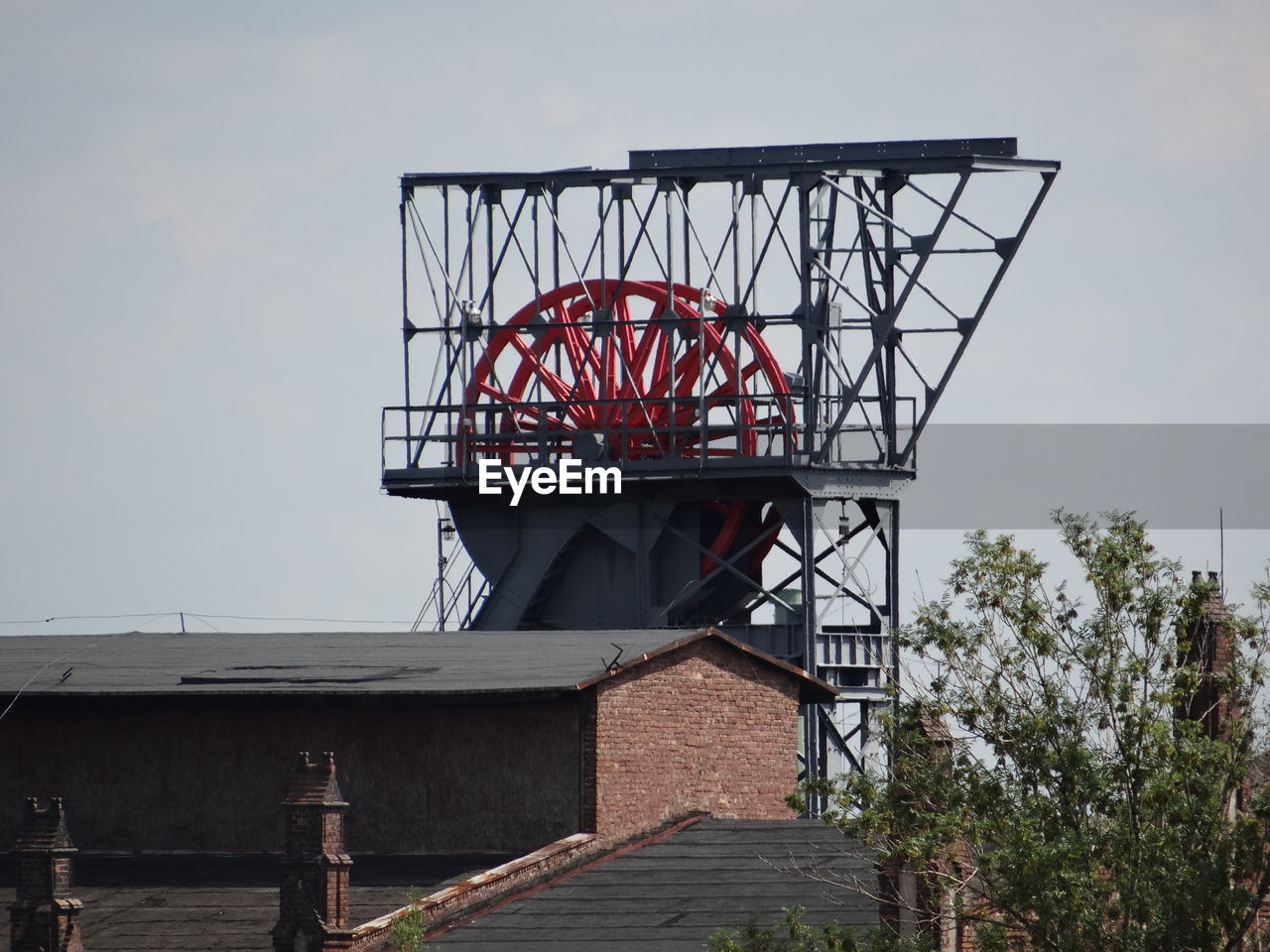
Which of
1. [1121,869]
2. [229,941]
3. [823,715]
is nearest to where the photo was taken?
[1121,869]

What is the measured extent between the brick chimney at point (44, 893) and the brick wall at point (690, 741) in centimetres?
665

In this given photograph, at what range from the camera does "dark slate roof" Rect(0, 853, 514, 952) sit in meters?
30.3

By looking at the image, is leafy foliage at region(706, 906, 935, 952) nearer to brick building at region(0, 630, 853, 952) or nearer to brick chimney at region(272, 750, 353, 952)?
brick chimney at region(272, 750, 353, 952)

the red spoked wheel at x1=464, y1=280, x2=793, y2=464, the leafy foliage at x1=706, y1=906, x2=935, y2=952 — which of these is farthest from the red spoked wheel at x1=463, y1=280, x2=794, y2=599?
the leafy foliage at x1=706, y1=906, x2=935, y2=952

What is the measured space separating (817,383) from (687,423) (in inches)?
122

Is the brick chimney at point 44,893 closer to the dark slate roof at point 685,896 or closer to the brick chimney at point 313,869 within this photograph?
the brick chimney at point 313,869

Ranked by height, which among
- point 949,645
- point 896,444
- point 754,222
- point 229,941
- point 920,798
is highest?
point 754,222

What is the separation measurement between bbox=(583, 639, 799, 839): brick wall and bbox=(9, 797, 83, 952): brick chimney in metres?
6.65

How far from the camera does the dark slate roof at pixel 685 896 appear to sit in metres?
26.6

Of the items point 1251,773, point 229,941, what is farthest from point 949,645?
point 229,941

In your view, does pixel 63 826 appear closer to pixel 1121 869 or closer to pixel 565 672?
pixel 565 672

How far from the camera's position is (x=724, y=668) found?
35000mm

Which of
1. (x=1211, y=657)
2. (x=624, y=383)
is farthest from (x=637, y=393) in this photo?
(x=1211, y=657)

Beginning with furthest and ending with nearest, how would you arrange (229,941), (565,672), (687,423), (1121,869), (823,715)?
(687,423)
(823,715)
(565,672)
(229,941)
(1121,869)
